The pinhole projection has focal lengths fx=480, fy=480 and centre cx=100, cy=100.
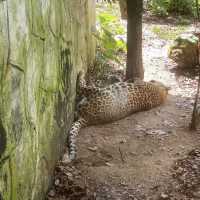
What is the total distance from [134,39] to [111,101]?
125 centimetres

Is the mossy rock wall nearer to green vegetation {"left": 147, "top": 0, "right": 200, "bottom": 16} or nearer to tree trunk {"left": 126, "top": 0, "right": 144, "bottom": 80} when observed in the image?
tree trunk {"left": 126, "top": 0, "right": 144, "bottom": 80}

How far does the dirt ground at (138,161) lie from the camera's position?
4.24 metres

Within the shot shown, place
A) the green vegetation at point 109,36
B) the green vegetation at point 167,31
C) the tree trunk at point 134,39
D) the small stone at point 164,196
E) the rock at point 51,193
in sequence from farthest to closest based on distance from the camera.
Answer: the green vegetation at point 167,31 → the green vegetation at point 109,36 → the tree trunk at point 134,39 → the small stone at point 164,196 → the rock at point 51,193

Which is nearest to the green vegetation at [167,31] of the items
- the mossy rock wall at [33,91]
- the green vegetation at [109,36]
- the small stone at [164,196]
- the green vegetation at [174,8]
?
the green vegetation at [109,36]

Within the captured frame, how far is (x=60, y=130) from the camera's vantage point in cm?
457

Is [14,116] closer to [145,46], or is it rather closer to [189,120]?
[189,120]

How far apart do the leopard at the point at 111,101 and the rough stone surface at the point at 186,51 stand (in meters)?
1.81

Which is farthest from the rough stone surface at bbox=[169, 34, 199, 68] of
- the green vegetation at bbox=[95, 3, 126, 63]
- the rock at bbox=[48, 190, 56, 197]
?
the rock at bbox=[48, 190, 56, 197]

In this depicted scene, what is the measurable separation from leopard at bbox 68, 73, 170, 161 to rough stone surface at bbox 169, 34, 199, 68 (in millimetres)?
1810

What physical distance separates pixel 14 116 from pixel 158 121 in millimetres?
3077

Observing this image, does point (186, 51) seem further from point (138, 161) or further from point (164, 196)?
point (164, 196)

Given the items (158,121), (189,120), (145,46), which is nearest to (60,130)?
(158,121)

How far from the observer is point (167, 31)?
10.2m

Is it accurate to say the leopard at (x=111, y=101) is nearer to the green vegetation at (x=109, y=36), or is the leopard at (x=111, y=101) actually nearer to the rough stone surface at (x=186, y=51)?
the green vegetation at (x=109, y=36)
